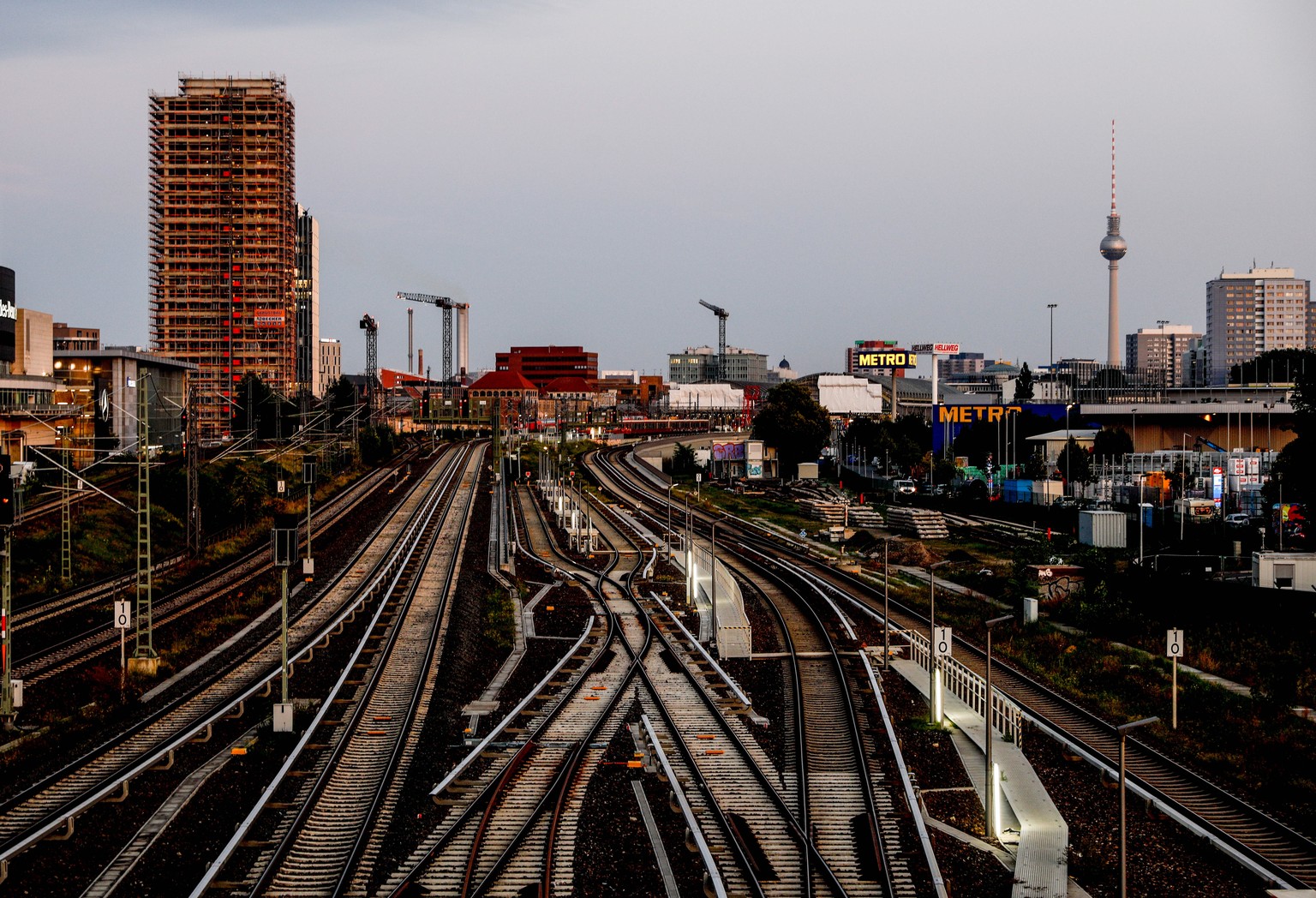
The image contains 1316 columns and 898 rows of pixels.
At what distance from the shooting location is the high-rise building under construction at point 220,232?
134500 mm

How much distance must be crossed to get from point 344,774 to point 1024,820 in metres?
9.37

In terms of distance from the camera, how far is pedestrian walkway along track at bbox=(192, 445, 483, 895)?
1288 centimetres

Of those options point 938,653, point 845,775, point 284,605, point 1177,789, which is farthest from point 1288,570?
point 284,605

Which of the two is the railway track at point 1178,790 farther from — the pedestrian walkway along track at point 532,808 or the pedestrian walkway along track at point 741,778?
the pedestrian walkway along track at point 532,808

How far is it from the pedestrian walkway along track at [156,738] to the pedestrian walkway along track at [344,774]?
1.50 metres

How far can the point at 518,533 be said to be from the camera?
2050 inches

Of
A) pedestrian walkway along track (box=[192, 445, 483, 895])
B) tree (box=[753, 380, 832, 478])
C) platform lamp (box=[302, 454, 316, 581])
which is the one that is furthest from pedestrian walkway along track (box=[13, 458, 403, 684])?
tree (box=[753, 380, 832, 478])

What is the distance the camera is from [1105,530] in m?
45.2

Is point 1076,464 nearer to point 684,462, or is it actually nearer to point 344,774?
point 684,462

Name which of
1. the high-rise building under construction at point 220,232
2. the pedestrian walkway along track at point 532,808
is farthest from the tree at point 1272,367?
the pedestrian walkway along track at point 532,808

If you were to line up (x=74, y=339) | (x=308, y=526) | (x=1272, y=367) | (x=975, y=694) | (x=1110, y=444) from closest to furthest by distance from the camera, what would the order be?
1. (x=975, y=694)
2. (x=308, y=526)
3. (x=1110, y=444)
4. (x=74, y=339)
5. (x=1272, y=367)

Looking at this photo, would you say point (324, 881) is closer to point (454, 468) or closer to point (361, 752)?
point (361, 752)

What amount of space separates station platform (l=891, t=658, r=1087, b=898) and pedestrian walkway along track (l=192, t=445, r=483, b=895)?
7.63m

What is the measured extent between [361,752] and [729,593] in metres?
12.3
